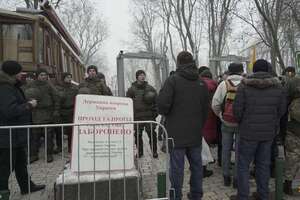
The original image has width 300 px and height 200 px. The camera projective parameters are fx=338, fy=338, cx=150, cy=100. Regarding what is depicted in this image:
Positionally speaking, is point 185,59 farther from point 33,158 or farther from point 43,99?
point 33,158

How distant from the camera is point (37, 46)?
7715 millimetres

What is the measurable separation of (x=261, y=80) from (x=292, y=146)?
1356 millimetres

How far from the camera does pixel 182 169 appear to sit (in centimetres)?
428

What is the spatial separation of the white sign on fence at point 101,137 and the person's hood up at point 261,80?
157 cm

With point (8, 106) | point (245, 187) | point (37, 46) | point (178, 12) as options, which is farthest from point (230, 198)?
point (178, 12)

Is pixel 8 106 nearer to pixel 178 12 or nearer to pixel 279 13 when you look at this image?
pixel 279 13

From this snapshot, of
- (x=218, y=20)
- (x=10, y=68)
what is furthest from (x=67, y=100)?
(x=218, y=20)

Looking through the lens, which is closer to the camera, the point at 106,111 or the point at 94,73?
the point at 106,111

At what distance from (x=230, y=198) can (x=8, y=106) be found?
324 centimetres

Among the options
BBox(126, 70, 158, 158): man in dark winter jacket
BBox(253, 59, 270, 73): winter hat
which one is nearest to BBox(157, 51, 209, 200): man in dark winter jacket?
BBox(253, 59, 270, 73): winter hat

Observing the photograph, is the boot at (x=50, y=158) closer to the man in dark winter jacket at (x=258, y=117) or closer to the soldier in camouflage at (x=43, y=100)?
the soldier in camouflage at (x=43, y=100)

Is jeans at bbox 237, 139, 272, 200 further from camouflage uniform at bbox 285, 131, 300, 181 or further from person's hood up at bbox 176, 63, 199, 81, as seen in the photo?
person's hood up at bbox 176, 63, 199, 81

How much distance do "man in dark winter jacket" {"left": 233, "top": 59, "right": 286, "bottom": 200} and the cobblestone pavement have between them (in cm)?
66

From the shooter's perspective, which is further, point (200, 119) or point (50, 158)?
point (50, 158)
